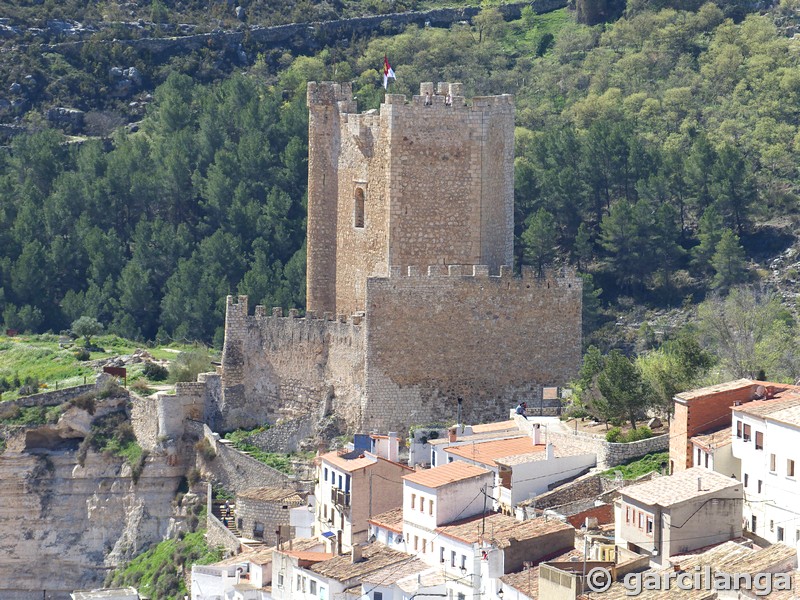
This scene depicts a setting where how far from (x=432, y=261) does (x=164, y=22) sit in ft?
144

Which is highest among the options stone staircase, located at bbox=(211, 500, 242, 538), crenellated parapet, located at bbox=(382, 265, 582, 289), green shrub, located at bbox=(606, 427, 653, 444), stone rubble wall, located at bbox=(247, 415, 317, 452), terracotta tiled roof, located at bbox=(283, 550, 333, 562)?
crenellated parapet, located at bbox=(382, 265, 582, 289)

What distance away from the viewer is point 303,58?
89.9 m

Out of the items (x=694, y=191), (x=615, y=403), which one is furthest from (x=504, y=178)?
(x=694, y=191)

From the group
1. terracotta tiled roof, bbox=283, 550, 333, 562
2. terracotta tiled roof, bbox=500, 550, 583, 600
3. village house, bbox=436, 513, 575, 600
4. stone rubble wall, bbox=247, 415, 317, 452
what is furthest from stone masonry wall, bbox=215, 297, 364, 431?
terracotta tiled roof, bbox=500, 550, 583, 600

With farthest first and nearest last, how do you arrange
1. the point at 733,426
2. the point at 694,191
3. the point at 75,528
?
the point at 694,191
the point at 75,528
the point at 733,426

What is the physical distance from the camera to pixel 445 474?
150ft

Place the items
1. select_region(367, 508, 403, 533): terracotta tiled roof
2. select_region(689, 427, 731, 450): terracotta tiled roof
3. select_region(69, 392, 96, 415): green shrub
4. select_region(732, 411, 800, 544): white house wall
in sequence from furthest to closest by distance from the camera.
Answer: select_region(69, 392, 96, 415): green shrub, select_region(367, 508, 403, 533): terracotta tiled roof, select_region(689, 427, 731, 450): terracotta tiled roof, select_region(732, 411, 800, 544): white house wall

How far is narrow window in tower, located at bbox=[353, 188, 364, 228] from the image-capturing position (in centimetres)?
5206

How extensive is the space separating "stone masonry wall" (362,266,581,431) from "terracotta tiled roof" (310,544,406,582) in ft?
14.9

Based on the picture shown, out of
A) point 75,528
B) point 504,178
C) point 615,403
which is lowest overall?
point 75,528

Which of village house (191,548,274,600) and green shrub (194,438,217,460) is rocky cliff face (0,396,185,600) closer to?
green shrub (194,438,217,460)

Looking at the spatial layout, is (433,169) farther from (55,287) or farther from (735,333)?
(55,287)

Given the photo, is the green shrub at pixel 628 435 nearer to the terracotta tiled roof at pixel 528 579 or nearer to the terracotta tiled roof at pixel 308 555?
the terracotta tiled roof at pixel 528 579

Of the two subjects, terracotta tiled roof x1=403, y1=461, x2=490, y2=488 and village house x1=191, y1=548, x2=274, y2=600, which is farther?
village house x1=191, y1=548, x2=274, y2=600
